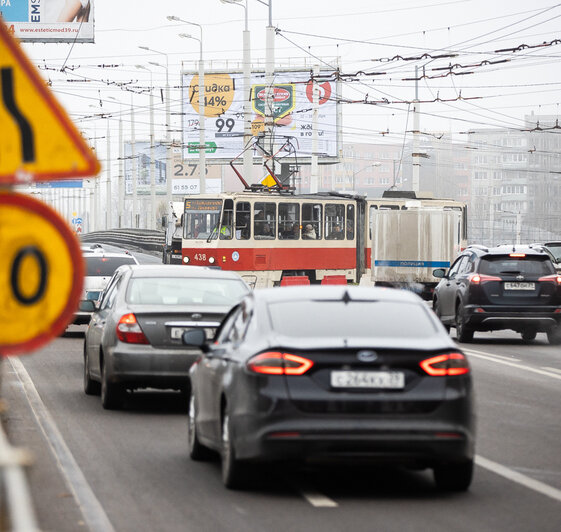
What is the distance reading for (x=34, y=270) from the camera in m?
5.05

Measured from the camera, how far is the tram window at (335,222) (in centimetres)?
4291

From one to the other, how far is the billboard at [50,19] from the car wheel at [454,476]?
66.4 meters

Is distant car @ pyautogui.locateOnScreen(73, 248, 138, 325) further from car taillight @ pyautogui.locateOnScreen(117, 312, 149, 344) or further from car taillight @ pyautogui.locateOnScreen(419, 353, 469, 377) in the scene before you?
car taillight @ pyautogui.locateOnScreen(419, 353, 469, 377)

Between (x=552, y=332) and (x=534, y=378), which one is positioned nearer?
(x=534, y=378)

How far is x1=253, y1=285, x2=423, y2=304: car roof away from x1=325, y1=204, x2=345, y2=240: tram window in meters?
33.2

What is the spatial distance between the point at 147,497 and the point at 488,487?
227 cm

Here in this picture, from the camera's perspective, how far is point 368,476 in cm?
986

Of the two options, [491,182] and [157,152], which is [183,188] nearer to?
[157,152]

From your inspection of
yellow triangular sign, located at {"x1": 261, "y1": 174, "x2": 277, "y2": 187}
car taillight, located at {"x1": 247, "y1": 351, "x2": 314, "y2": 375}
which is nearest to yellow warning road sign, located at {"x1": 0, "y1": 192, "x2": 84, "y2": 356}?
car taillight, located at {"x1": 247, "y1": 351, "x2": 314, "y2": 375}

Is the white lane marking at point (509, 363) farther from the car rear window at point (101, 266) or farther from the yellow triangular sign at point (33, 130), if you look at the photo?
the yellow triangular sign at point (33, 130)

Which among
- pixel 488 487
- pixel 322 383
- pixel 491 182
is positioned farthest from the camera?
pixel 491 182

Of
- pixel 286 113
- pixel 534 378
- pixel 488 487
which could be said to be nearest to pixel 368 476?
pixel 488 487

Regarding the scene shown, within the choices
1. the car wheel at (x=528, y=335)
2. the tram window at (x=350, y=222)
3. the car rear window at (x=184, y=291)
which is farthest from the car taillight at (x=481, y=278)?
the tram window at (x=350, y=222)

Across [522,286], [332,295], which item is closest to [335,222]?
[522,286]
